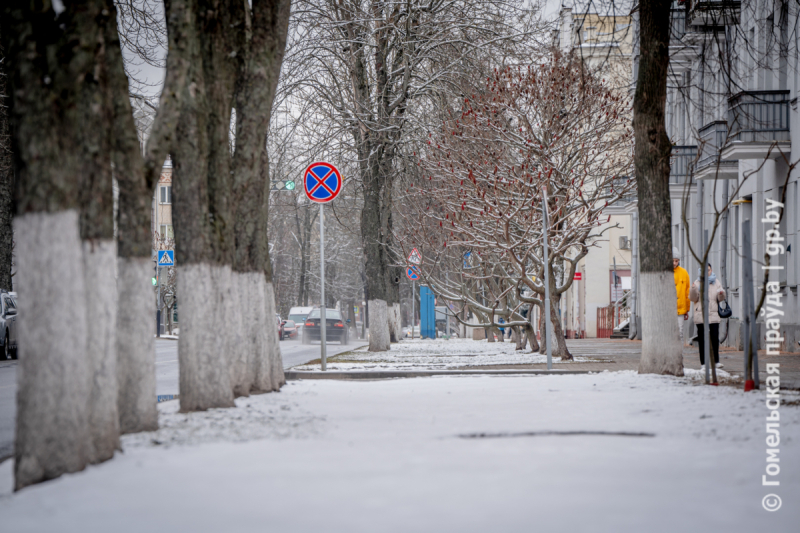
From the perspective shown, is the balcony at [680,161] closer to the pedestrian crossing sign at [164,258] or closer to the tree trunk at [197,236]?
the tree trunk at [197,236]

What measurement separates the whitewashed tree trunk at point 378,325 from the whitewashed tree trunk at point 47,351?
19.1 meters

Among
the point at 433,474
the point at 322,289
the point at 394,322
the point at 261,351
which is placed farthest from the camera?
the point at 394,322

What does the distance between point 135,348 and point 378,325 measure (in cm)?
1790

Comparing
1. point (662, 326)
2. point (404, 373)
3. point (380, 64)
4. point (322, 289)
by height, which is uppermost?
point (380, 64)

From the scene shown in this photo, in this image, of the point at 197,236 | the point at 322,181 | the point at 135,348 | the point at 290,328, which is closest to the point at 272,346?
the point at 197,236

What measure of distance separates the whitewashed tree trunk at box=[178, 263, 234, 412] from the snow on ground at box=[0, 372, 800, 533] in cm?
25

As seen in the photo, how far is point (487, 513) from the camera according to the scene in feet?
15.3

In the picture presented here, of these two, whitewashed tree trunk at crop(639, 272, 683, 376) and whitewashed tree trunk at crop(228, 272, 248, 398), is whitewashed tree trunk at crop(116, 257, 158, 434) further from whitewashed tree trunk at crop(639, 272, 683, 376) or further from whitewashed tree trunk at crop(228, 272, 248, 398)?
whitewashed tree trunk at crop(639, 272, 683, 376)

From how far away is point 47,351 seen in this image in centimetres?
542

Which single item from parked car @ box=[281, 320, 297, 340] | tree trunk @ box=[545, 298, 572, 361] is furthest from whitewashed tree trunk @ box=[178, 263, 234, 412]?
parked car @ box=[281, 320, 297, 340]

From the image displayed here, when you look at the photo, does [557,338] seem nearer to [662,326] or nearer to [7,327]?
[662,326]

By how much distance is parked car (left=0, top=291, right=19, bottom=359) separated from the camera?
24734 mm

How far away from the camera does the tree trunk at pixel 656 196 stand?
507 inches

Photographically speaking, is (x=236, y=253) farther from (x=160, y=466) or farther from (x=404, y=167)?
(x=404, y=167)
